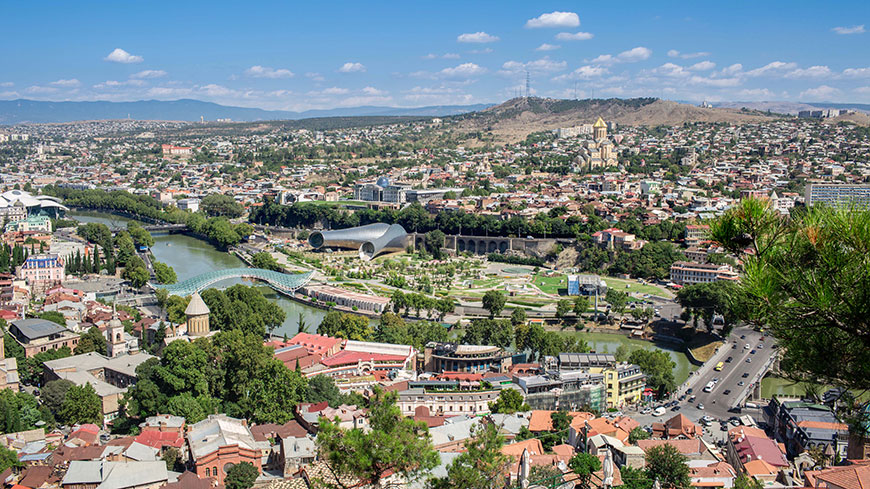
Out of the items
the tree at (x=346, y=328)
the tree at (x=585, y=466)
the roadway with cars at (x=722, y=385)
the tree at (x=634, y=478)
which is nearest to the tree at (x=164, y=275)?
the tree at (x=346, y=328)

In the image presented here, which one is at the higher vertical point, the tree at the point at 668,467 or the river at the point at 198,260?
the tree at the point at 668,467

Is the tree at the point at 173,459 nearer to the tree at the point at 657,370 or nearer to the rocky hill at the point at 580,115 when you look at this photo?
the tree at the point at 657,370

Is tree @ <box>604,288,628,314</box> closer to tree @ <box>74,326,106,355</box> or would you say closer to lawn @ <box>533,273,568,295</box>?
lawn @ <box>533,273,568,295</box>

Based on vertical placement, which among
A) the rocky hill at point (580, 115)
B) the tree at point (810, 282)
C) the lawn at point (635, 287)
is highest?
the rocky hill at point (580, 115)

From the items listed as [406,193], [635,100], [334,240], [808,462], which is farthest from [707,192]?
[635,100]

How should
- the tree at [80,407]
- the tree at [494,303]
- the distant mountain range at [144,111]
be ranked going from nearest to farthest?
the tree at [80,407]
the tree at [494,303]
the distant mountain range at [144,111]

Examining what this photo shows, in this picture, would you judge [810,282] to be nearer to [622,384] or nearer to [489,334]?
[622,384]

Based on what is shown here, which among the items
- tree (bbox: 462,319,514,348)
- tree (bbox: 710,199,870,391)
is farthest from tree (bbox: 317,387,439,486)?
tree (bbox: 462,319,514,348)
